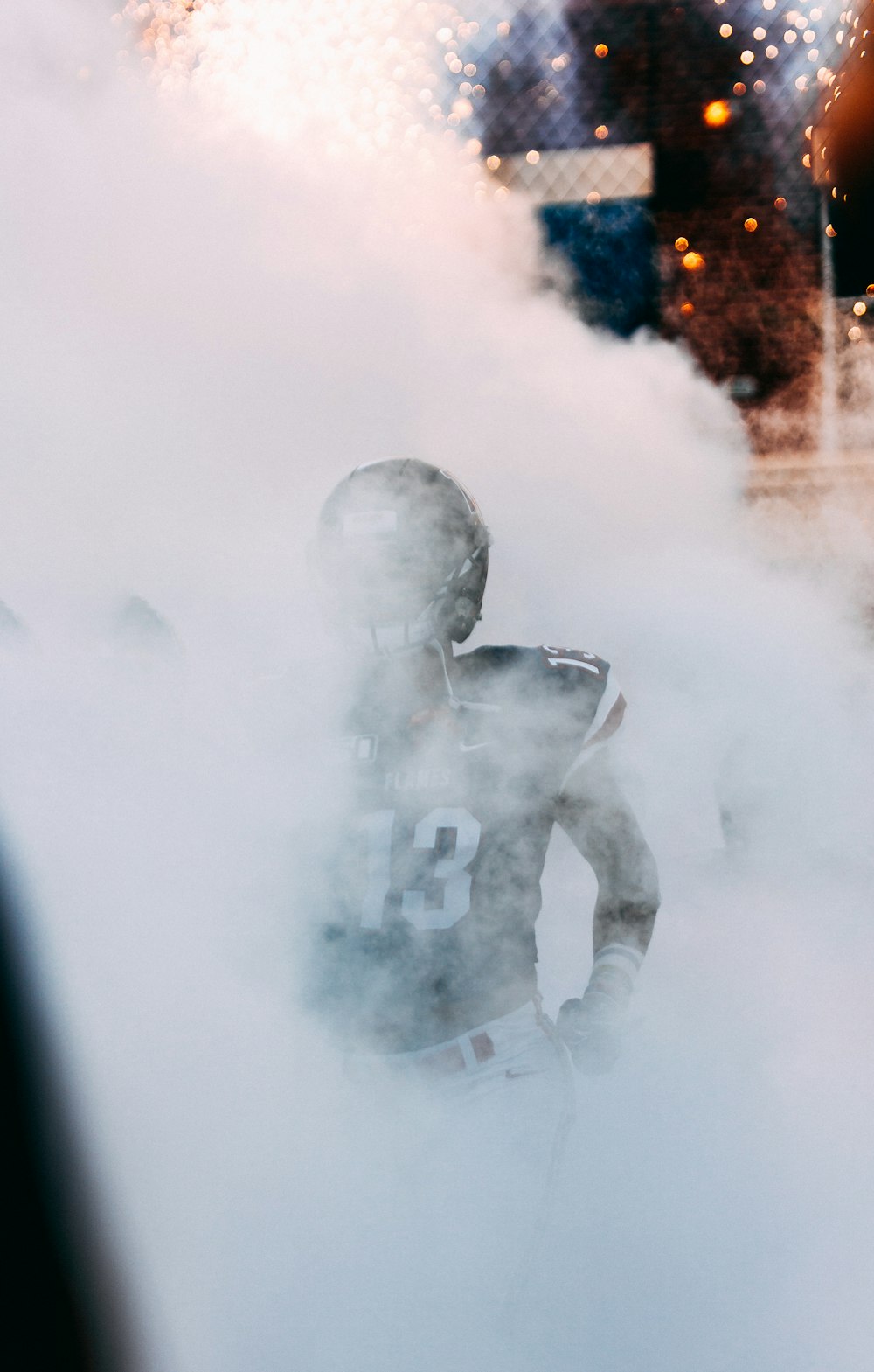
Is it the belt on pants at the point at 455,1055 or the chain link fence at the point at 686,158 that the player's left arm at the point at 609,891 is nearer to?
the belt on pants at the point at 455,1055

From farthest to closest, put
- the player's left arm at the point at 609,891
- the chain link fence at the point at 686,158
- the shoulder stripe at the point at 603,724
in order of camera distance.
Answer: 1. the chain link fence at the point at 686,158
2. the shoulder stripe at the point at 603,724
3. the player's left arm at the point at 609,891

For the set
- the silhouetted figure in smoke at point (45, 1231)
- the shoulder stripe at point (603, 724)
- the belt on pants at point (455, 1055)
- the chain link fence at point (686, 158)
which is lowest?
the belt on pants at point (455, 1055)

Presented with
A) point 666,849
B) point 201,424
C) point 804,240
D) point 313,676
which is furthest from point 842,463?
point 313,676

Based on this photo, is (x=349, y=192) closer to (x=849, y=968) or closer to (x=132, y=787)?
(x=132, y=787)

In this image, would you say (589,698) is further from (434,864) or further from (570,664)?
(434,864)

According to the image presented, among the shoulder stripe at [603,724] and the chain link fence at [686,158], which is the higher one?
Answer: the chain link fence at [686,158]

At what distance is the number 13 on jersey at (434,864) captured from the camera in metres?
1.62

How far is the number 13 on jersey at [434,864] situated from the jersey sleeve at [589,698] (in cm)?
19

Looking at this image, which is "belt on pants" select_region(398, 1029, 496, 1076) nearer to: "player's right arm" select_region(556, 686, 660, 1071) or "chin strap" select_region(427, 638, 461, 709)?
"player's right arm" select_region(556, 686, 660, 1071)

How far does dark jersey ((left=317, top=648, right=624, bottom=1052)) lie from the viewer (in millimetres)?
1610

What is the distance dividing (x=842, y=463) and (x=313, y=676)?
301 centimetres

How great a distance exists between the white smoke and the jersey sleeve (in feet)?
0.32

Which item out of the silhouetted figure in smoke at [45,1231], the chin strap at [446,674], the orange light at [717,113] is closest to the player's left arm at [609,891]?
the chin strap at [446,674]

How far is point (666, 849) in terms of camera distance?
241 cm
